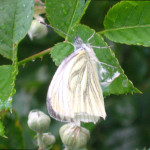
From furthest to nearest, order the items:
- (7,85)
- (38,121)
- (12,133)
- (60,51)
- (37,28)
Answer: (12,133), (37,28), (38,121), (60,51), (7,85)

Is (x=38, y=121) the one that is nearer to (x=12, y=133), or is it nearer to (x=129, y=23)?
(x=12, y=133)

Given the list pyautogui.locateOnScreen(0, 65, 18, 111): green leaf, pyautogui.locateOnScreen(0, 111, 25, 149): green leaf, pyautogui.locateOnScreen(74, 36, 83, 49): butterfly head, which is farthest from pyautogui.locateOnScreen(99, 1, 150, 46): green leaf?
pyautogui.locateOnScreen(0, 111, 25, 149): green leaf

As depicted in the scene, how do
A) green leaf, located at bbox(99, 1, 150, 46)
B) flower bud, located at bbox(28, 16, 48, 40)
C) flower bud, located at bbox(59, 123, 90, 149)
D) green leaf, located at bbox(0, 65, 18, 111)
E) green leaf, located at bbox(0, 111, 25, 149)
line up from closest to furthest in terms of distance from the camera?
1. green leaf, located at bbox(0, 65, 18, 111)
2. green leaf, located at bbox(99, 1, 150, 46)
3. flower bud, located at bbox(59, 123, 90, 149)
4. flower bud, located at bbox(28, 16, 48, 40)
5. green leaf, located at bbox(0, 111, 25, 149)

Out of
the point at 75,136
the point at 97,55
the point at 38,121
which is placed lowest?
the point at 75,136

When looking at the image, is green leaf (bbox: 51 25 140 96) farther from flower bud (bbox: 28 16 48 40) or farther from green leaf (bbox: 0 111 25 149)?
green leaf (bbox: 0 111 25 149)

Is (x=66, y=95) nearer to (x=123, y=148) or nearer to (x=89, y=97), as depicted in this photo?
(x=89, y=97)

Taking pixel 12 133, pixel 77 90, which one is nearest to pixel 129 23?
pixel 77 90

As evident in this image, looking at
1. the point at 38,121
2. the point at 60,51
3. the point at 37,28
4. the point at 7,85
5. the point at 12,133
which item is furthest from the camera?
the point at 12,133
